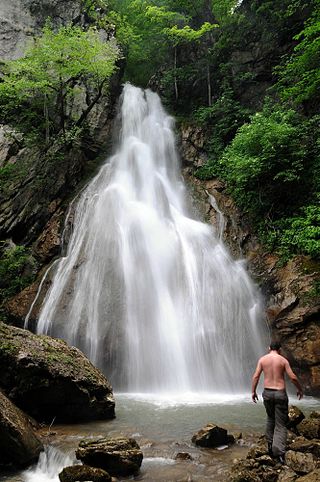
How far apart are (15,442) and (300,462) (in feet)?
11.5

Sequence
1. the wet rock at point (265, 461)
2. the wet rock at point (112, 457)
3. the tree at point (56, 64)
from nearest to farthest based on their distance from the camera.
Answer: the wet rock at point (265, 461)
the wet rock at point (112, 457)
the tree at point (56, 64)

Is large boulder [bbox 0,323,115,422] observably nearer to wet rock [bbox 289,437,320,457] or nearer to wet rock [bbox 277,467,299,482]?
wet rock [bbox 289,437,320,457]

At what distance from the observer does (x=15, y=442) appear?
466cm

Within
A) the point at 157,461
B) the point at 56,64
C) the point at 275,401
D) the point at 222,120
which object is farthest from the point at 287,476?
the point at 222,120

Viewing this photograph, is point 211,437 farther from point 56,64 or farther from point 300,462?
point 56,64

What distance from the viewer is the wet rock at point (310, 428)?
5.11 m

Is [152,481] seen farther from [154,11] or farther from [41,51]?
[154,11]

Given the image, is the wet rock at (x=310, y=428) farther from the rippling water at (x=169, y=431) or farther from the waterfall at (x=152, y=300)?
the waterfall at (x=152, y=300)

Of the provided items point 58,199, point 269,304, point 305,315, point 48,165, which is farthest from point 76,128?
point 305,315

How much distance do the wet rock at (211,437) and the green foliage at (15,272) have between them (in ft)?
30.4

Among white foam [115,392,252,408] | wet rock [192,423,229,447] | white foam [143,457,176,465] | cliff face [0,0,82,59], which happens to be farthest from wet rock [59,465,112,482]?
cliff face [0,0,82,59]

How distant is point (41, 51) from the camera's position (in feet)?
51.3

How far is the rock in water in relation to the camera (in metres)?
5.23

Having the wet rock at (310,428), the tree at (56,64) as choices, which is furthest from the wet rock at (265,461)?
the tree at (56,64)
